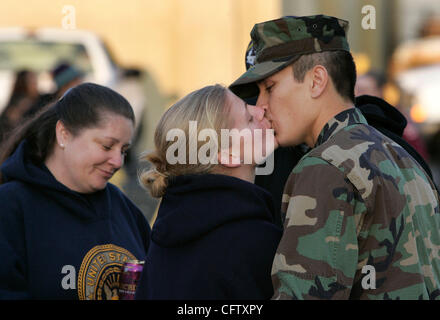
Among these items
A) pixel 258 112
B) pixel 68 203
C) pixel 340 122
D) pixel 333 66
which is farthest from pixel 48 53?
pixel 340 122

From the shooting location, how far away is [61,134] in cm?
342

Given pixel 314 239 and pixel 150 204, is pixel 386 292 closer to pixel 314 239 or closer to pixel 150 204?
pixel 314 239

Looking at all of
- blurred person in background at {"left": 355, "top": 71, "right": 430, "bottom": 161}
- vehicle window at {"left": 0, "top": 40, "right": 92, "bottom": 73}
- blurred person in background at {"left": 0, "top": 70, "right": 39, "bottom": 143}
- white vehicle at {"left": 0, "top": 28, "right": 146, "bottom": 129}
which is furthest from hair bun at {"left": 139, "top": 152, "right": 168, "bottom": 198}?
vehicle window at {"left": 0, "top": 40, "right": 92, "bottom": 73}

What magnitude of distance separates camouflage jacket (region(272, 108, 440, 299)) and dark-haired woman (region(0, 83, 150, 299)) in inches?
46.2

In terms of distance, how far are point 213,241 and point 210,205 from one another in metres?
0.12

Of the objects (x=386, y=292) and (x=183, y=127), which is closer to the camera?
(x=386, y=292)

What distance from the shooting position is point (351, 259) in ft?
7.43

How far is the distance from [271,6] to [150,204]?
16.2ft

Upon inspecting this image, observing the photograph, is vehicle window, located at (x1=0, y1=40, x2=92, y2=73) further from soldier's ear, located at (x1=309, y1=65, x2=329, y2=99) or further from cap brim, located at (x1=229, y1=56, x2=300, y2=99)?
soldier's ear, located at (x1=309, y1=65, x2=329, y2=99)

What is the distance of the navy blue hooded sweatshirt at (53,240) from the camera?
3086 millimetres

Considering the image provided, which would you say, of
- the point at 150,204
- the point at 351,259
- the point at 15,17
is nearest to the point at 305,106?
the point at 351,259

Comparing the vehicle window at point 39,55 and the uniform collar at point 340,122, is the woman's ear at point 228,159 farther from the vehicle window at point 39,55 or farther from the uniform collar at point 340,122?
the vehicle window at point 39,55

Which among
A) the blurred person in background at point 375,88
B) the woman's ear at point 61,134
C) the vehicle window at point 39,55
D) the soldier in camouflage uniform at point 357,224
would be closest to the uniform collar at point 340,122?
the soldier in camouflage uniform at point 357,224
